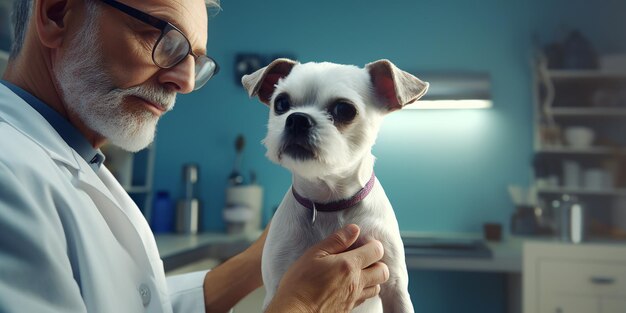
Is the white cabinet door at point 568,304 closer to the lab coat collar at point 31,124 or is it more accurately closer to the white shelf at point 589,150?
the white shelf at point 589,150

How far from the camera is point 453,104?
5.04 ft

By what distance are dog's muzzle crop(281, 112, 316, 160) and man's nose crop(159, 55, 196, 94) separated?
23cm

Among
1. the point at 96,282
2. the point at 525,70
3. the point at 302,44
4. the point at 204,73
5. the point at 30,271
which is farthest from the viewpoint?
the point at 525,70

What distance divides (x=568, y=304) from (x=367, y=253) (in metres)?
1.50

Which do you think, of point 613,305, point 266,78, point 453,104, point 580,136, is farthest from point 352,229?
point 580,136

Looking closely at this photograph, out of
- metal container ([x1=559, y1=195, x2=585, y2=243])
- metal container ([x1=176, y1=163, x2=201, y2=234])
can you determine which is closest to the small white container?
metal container ([x1=559, y1=195, x2=585, y2=243])

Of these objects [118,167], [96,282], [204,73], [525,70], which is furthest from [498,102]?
Answer: [118,167]

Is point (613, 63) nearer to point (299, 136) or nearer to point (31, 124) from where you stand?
point (299, 136)

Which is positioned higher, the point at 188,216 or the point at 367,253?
the point at 367,253

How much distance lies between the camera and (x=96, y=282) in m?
0.66

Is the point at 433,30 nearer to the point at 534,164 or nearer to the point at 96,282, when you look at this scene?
the point at 534,164

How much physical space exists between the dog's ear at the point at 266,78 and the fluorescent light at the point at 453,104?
25.9 inches

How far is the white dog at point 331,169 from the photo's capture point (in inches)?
26.6

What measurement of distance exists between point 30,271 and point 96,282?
12cm
